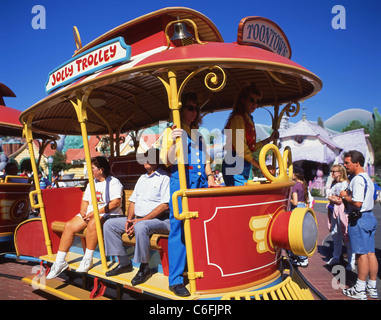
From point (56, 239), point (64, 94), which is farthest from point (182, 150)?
point (56, 239)

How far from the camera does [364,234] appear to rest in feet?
13.4

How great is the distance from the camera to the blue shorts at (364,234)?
4.06 m

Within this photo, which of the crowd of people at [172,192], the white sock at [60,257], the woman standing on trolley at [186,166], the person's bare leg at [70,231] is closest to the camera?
the woman standing on trolley at [186,166]

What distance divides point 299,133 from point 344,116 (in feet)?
296

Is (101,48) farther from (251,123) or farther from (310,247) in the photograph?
(310,247)

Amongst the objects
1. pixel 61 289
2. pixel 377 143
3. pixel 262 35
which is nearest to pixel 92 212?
pixel 61 289

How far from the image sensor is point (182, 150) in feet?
9.09

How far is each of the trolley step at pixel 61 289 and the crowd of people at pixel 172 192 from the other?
0.21 metres

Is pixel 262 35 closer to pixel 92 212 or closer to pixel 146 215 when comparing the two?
pixel 146 215

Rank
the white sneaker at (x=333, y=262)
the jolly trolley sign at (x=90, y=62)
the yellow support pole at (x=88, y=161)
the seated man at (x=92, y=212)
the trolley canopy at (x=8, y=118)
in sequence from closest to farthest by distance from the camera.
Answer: the jolly trolley sign at (x=90, y=62) < the yellow support pole at (x=88, y=161) < the seated man at (x=92, y=212) < the white sneaker at (x=333, y=262) < the trolley canopy at (x=8, y=118)

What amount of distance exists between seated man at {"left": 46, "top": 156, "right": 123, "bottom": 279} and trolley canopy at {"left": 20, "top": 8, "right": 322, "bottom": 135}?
45.1 inches

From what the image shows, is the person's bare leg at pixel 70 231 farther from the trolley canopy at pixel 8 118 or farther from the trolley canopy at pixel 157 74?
the trolley canopy at pixel 8 118

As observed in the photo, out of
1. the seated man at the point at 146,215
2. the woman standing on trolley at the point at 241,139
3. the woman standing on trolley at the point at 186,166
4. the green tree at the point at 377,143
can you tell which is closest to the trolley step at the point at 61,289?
the seated man at the point at 146,215

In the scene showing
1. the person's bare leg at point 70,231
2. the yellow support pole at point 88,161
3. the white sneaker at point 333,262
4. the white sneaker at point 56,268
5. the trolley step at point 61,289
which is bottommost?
the white sneaker at point 333,262
